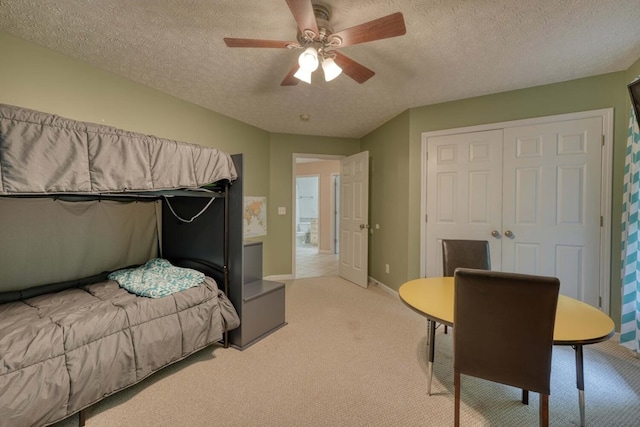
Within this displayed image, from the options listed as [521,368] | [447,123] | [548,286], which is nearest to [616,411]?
[521,368]

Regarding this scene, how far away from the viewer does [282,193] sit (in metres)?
4.34

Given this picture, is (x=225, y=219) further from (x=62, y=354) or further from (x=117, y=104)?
(x=117, y=104)

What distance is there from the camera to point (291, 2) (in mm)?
1261

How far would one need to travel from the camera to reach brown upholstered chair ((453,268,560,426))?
1143 mm

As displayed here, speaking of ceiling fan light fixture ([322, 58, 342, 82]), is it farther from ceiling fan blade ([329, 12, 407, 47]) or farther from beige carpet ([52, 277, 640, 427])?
beige carpet ([52, 277, 640, 427])

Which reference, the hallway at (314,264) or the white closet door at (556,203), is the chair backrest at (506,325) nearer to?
the white closet door at (556,203)

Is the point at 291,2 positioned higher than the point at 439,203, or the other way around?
the point at 291,2

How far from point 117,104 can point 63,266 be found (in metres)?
1.49

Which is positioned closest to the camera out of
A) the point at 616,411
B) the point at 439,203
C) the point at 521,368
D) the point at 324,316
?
the point at 521,368

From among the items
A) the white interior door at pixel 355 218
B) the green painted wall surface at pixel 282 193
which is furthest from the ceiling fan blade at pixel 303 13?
the green painted wall surface at pixel 282 193

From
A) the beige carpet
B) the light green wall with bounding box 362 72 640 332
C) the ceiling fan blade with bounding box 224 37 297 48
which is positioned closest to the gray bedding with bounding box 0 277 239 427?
the beige carpet

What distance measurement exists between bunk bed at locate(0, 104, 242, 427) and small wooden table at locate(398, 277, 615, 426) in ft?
4.87

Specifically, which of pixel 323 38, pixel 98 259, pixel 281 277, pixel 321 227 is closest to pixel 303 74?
pixel 323 38

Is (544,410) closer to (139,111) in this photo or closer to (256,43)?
(256,43)
